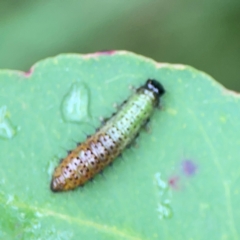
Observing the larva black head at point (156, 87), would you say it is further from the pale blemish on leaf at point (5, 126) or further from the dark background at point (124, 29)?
the dark background at point (124, 29)

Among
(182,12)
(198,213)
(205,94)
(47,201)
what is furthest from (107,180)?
(182,12)

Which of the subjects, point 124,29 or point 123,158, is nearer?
point 123,158

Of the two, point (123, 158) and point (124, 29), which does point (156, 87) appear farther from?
point (124, 29)

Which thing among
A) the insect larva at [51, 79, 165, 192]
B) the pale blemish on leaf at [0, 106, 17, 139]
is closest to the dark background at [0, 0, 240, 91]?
the insect larva at [51, 79, 165, 192]

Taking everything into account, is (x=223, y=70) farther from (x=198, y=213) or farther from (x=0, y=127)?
(x=0, y=127)

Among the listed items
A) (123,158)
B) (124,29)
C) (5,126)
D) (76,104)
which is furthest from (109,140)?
(124,29)

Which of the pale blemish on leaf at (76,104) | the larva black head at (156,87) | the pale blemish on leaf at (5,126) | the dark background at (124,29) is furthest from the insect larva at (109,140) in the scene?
the dark background at (124,29)
